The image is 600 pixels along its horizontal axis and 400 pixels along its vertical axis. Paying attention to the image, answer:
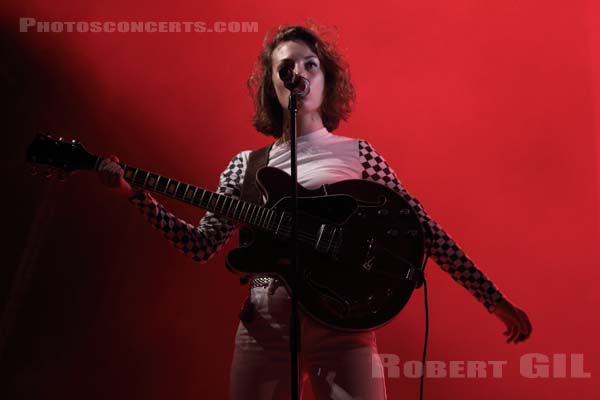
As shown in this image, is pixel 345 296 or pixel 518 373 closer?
pixel 345 296

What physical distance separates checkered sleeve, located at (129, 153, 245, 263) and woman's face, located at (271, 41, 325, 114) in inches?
10.5

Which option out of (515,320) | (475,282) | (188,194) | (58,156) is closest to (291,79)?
(188,194)

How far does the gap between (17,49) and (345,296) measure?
6.18 feet

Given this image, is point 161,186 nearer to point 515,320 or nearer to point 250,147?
point 250,147

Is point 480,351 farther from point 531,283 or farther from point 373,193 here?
point 373,193

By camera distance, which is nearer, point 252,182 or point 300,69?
point 252,182

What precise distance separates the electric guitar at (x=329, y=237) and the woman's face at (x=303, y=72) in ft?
1.23

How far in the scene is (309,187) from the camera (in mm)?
2037

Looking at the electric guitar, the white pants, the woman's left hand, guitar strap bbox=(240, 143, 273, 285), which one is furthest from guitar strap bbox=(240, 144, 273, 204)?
the woman's left hand

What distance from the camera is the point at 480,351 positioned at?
274 cm

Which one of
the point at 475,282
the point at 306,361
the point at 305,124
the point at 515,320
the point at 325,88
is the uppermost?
the point at 325,88

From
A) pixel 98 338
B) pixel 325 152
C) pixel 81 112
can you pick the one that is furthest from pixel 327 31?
pixel 98 338

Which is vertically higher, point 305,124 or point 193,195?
point 305,124

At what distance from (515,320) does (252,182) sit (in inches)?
35.7
